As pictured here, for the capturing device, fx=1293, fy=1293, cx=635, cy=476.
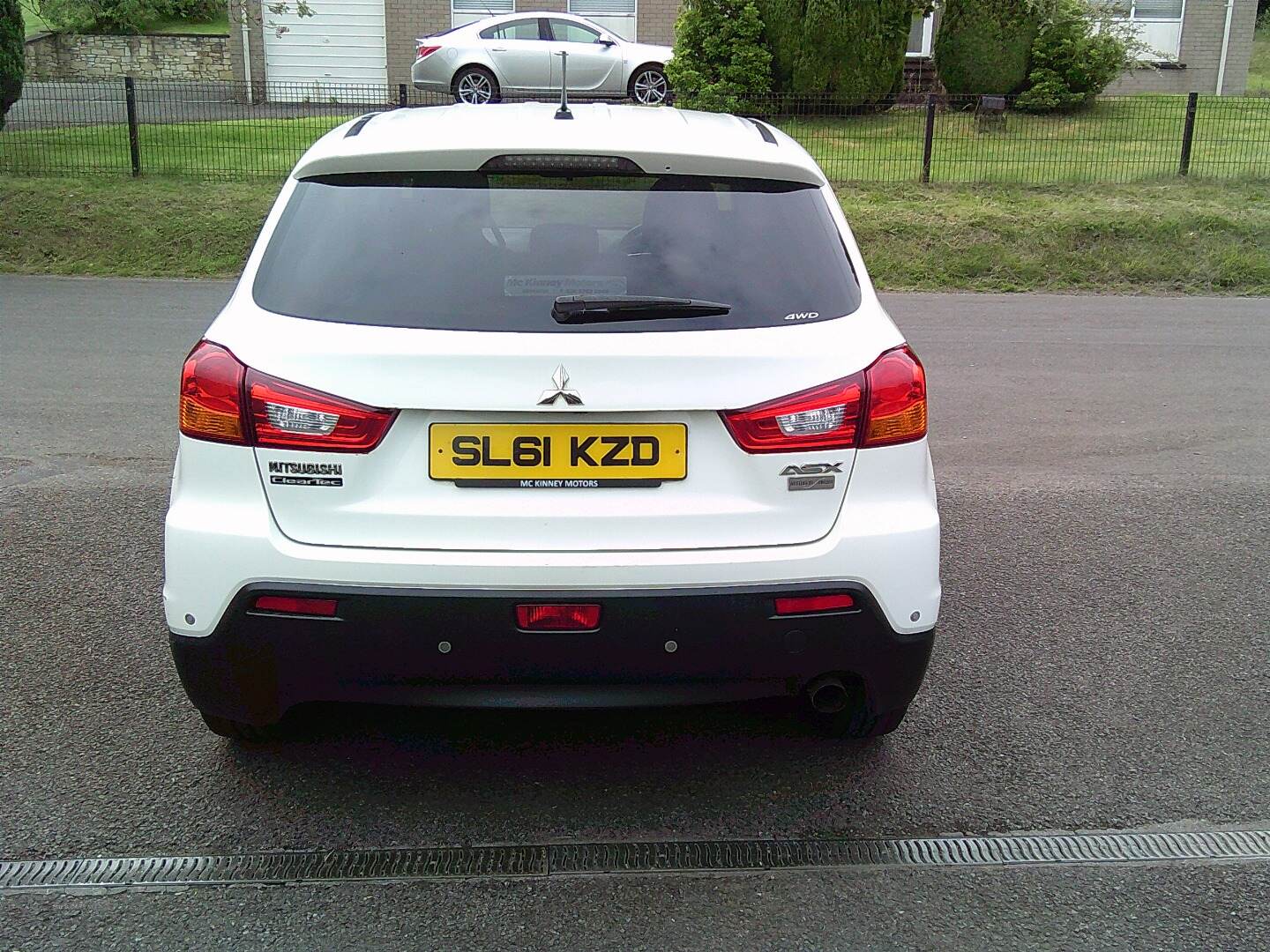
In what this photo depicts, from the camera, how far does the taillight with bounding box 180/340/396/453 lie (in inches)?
118

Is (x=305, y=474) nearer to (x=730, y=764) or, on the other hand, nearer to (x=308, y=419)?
(x=308, y=419)

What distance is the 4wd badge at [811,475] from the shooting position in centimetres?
311

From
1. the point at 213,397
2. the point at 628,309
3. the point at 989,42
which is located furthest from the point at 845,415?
the point at 989,42

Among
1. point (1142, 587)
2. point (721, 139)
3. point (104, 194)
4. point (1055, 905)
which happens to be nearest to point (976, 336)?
point (1142, 587)

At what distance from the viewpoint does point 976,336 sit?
1048cm

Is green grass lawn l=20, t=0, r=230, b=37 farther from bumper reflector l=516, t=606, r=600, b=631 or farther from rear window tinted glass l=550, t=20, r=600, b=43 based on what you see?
bumper reflector l=516, t=606, r=600, b=631

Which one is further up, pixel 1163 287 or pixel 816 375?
pixel 816 375

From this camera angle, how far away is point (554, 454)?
9.94ft

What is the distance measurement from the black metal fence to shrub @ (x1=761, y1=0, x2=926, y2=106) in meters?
1.43

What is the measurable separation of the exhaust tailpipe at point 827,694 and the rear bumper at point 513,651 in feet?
0.40

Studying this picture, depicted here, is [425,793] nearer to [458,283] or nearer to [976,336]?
[458,283]

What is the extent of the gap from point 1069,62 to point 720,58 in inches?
229

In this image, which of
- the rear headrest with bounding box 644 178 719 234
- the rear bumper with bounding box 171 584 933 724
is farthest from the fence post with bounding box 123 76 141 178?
the rear bumper with bounding box 171 584 933 724

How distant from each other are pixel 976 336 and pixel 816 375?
7770 mm
